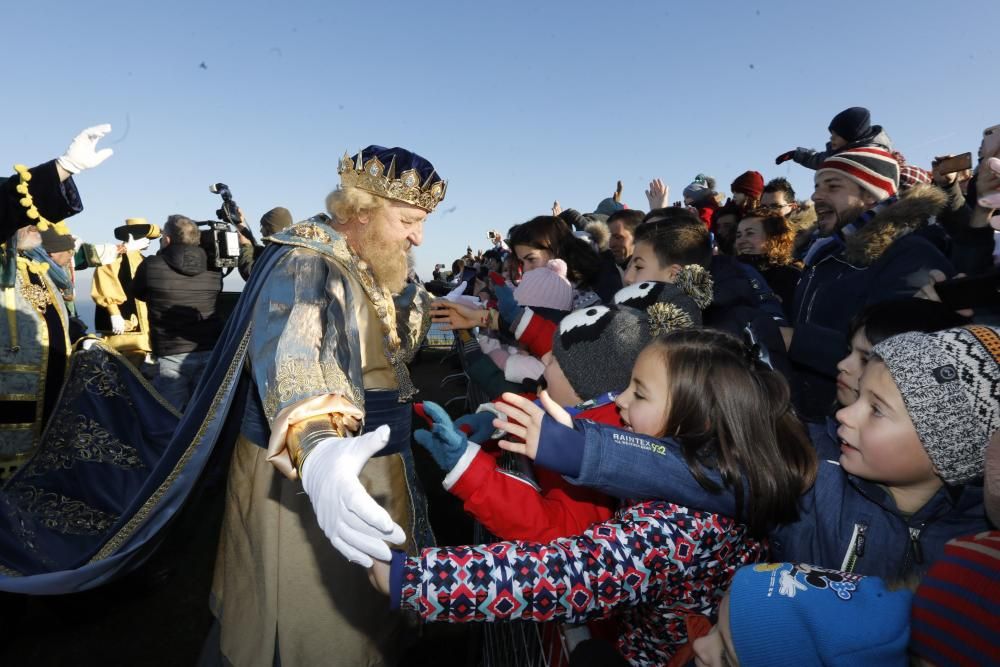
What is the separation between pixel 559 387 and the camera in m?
2.08

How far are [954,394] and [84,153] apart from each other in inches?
152

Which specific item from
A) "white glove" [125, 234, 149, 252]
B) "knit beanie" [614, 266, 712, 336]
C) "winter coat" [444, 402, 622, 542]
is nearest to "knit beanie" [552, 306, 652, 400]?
"knit beanie" [614, 266, 712, 336]

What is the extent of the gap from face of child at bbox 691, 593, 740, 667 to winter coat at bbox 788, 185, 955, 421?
1.83m

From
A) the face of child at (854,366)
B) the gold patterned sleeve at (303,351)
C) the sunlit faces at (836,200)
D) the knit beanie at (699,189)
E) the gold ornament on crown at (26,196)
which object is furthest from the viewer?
the knit beanie at (699,189)

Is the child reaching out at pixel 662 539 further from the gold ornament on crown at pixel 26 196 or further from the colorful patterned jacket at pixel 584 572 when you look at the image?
the gold ornament on crown at pixel 26 196

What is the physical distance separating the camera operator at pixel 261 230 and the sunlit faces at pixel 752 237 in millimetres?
3778

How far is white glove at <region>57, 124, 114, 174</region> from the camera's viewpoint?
2.84m

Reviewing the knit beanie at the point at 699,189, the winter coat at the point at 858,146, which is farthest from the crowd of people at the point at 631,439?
the knit beanie at the point at 699,189

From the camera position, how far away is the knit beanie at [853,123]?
384cm

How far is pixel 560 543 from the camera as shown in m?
1.16

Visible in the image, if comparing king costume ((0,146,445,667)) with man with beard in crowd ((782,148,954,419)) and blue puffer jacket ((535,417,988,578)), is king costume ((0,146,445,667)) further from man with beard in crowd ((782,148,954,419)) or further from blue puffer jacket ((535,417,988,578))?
man with beard in crowd ((782,148,954,419))

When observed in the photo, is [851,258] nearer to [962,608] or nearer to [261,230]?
[962,608]

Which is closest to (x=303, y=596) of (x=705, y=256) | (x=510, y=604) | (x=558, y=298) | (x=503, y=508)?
(x=503, y=508)

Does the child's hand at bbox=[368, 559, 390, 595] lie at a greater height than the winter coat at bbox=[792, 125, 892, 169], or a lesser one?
lesser
